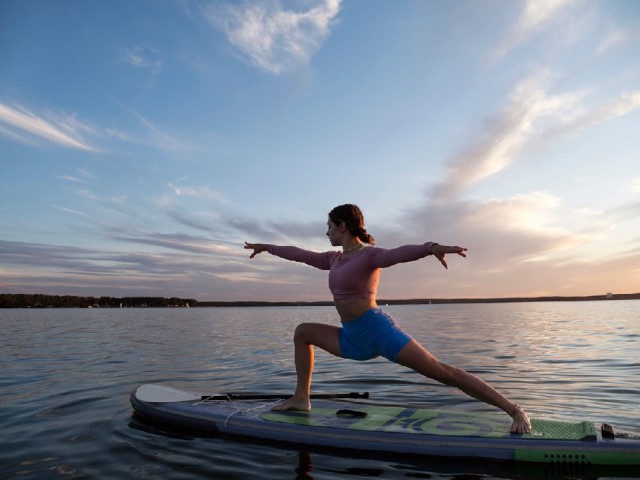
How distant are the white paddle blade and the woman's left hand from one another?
4249 mm

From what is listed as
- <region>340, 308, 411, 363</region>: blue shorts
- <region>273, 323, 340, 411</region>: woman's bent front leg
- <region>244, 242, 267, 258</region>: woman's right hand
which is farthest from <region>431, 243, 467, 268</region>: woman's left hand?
<region>244, 242, 267, 258</region>: woman's right hand

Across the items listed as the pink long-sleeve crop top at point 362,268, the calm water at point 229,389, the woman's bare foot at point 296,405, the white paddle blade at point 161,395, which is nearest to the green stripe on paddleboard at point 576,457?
the calm water at point 229,389

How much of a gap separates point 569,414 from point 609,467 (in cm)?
251

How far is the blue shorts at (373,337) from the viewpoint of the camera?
501 centimetres

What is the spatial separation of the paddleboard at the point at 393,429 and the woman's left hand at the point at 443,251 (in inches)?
73.4

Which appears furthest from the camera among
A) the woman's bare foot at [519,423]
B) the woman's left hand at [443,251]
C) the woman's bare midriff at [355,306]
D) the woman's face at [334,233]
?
the woman's face at [334,233]

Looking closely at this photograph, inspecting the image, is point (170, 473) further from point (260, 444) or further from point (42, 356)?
point (42, 356)

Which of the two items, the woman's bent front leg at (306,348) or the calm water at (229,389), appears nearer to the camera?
the calm water at (229,389)

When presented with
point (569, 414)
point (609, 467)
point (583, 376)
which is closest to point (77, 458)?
point (609, 467)

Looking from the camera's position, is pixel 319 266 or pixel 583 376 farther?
pixel 583 376

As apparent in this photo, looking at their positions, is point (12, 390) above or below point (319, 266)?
below

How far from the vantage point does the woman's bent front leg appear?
220 inches

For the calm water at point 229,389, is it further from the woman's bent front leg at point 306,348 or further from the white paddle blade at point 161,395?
the woman's bent front leg at point 306,348

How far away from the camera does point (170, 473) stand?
4688 millimetres
